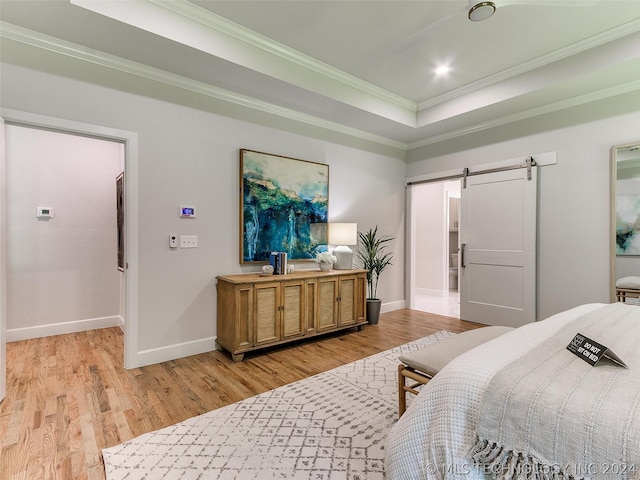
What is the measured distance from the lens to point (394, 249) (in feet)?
17.3

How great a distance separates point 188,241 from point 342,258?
1.96 m

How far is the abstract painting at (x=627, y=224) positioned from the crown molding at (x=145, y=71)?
3.35 metres

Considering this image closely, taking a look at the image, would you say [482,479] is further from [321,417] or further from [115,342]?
[115,342]

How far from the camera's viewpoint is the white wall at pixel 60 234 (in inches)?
144

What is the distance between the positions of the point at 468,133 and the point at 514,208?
129 centimetres

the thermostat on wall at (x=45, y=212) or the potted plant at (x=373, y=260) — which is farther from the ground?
the thermostat on wall at (x=45, y=212)

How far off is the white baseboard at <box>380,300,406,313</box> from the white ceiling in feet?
9.52

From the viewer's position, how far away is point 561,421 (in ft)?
3.11

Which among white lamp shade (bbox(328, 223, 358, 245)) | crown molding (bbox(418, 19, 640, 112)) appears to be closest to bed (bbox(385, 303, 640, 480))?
white lamp shade (bbox(328, 223, 358, 245))

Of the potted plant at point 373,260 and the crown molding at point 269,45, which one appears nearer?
the crown molding at point 269,45

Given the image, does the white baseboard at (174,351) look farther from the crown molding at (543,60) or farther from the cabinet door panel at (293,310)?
the crown molding at (543,60)

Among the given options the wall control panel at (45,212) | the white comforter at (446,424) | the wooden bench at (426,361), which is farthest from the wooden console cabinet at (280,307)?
the wall control panel at (45,212)

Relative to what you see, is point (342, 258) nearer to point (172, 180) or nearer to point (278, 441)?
point (172, 180)

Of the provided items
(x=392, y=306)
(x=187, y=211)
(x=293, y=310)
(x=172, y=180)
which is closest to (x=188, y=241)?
(x=187, y=211)
